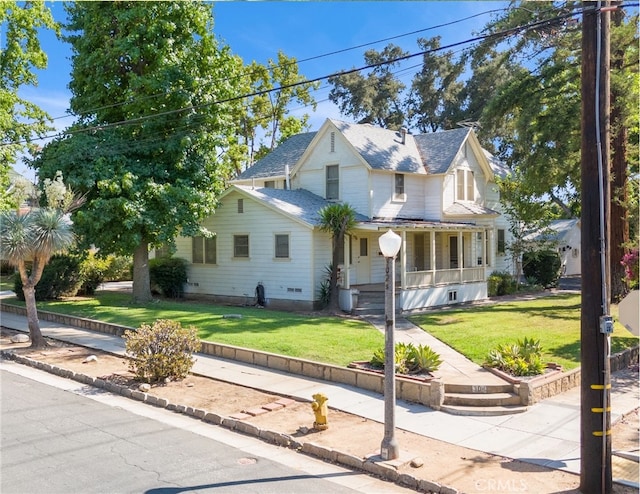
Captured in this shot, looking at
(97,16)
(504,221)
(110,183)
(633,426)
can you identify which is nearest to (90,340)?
(110,183)

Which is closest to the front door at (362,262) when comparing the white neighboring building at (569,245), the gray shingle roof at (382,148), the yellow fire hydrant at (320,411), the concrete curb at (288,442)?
the gray shingle roof at (382,148)

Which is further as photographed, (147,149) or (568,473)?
(147,149)

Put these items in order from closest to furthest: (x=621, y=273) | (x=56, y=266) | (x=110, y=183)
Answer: (x=110, y=183) → (x=621, y=273) → (x=56, y=266)

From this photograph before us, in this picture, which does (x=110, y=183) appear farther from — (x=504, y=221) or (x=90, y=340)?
(x=504, y=221)

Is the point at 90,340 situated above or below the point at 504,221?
below

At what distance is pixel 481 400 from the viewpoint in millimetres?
9805

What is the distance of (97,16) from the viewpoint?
20.7m

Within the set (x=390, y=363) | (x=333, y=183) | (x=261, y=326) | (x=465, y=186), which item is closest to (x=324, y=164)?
(x=333, y=183)

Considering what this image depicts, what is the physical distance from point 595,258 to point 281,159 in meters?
23.8

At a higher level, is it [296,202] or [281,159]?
[281,159]

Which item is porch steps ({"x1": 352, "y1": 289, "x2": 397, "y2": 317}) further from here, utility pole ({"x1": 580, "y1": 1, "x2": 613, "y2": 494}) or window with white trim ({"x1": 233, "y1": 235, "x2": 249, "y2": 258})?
utility pole ({"x1": 580, "y1": 1, "x2": 613, "y2": 494})

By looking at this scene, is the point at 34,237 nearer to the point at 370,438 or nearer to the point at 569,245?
the point at 370,438

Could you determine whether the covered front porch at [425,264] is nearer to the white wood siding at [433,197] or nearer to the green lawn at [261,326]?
the white wood siding at [433,197]

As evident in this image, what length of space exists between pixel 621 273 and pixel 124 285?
24.4 metres
